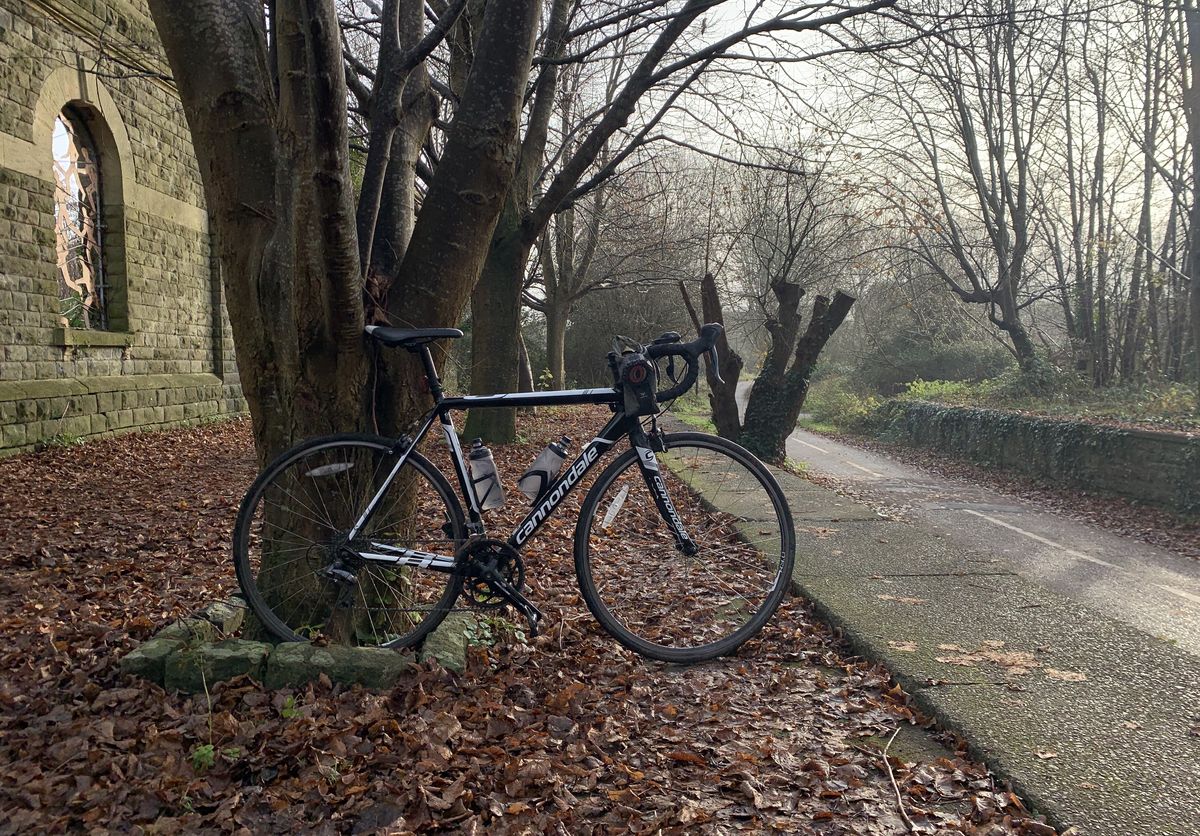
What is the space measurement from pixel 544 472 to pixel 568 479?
0.33 feet

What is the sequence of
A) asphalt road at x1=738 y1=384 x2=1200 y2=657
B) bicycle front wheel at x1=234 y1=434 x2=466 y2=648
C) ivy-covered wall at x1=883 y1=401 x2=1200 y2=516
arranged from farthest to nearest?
ivy-covered wall at x1=883 y1=401 x2=1200 y2=516 < asphalt road at x1=738 y1=384 x2=1200 y2=657 < bicycle front wheel at x1=234 y1=434 x2=466 y2=648

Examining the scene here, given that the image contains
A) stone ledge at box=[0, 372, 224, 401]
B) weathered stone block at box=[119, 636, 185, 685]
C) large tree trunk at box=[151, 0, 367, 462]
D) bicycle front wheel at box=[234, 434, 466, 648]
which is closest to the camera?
large tree trunk at box=[151, 0, 367, 462]

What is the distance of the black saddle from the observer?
298 centimetres

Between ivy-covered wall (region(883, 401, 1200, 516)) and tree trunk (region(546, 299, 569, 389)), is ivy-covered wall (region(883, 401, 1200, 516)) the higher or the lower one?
the lower one

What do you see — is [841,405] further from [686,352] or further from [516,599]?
[516,599]

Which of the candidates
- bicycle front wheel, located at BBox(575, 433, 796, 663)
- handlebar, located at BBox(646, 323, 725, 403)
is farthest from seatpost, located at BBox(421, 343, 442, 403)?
handlebar, located at BBox(646, 323, 725, 403)

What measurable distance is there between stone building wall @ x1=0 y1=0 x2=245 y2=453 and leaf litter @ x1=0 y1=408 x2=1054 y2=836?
6.43m

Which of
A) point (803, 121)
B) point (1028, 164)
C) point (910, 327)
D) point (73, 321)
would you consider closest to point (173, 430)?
point (73, 321)

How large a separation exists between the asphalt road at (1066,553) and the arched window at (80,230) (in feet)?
35.1

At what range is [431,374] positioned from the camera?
3.12 meters

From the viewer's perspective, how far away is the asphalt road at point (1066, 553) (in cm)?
577

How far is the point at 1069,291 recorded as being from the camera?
17.9 m

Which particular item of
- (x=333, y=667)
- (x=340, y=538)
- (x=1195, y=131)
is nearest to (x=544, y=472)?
(x=340, y=538)

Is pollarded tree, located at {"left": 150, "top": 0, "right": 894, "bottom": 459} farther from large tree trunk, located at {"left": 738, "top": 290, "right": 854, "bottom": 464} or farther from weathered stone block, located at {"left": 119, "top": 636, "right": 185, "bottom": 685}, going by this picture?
large tree trunk, located at {"left": 738, "top": 290, "right": 854, "bottom": 464}
